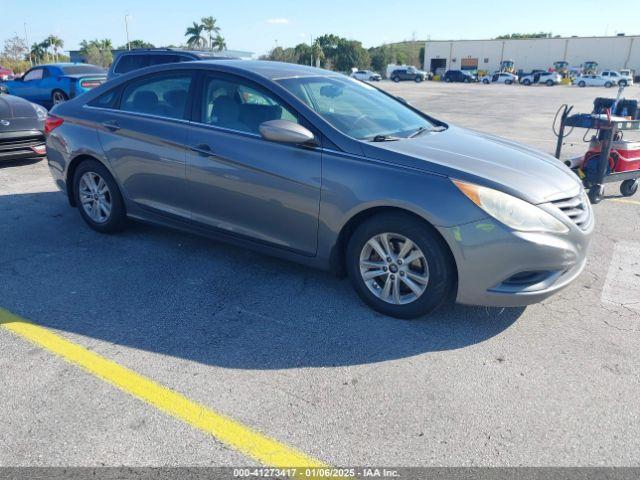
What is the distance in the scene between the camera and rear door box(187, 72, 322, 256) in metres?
3.77

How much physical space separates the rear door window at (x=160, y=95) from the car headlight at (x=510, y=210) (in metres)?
2.47

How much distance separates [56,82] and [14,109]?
270 inches

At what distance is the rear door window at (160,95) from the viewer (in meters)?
4.46

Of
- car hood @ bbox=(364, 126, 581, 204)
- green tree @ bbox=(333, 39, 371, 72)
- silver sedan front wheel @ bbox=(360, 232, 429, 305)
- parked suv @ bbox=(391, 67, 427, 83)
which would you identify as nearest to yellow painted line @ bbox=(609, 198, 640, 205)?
car hood @ bbox=(364, 126, 581, 204)

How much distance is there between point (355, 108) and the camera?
4242 millimetres

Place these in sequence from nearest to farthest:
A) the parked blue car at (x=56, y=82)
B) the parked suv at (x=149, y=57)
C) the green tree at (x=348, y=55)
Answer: the parked suv at (x=149, y=57) < the parked blue car at (x=56, y=82) < the green tree at (x=348, y=55)

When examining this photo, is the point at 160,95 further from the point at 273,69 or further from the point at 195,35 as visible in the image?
the point at 195,35

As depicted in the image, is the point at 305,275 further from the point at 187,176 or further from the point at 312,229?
the point at 187,176

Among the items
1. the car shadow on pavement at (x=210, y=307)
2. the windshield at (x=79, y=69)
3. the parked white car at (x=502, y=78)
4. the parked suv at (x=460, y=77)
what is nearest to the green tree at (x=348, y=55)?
the parked suv at (x=460, y=77)

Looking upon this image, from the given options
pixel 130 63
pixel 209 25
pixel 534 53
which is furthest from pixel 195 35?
pixel 130 63

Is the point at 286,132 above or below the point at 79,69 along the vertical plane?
below

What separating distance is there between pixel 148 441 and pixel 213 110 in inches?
106

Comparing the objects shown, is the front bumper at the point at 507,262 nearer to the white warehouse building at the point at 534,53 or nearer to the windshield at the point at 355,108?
the windshield at the point at 355,108

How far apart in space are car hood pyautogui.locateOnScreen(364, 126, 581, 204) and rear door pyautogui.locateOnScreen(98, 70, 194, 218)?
68.6 inches
